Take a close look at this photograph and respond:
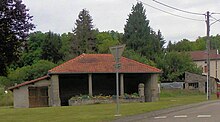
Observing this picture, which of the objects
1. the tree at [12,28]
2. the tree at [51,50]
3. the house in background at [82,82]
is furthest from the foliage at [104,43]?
A: the tree at [12,28]

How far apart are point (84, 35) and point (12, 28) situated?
7934 cm

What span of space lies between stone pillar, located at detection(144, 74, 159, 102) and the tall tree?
46.9 m

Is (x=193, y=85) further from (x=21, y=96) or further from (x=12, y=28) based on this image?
(x=12, y=28)

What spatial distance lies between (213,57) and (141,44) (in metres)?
24.1

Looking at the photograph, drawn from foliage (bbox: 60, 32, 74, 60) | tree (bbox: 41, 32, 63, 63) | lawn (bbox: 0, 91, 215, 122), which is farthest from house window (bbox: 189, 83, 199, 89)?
lawn (bbox: 0, 91, 215, 122)

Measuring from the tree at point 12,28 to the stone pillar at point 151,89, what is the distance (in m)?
27.8

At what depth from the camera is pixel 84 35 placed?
99.4 meters

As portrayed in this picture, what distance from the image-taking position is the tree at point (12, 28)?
64.2ft

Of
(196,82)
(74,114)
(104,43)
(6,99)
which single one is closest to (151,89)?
(6,99)

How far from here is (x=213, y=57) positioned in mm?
111188

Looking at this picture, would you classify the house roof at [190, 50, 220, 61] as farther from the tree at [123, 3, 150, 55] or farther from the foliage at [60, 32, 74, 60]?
Result: the foliage at [60, 32, 74, 60]

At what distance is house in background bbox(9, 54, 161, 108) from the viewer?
44.9m

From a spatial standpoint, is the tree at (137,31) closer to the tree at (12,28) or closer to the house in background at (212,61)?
the house in background at (212,61)

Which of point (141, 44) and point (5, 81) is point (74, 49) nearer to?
point (141, 44)
